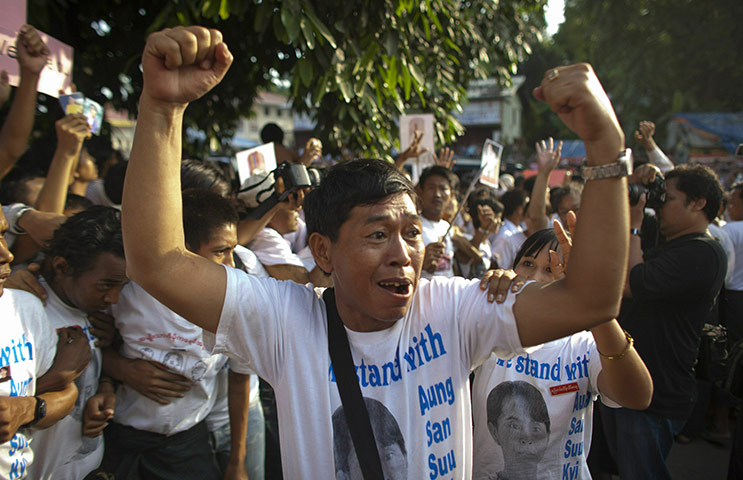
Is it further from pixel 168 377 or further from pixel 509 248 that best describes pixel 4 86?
pixel 509 248

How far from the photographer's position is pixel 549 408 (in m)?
2.02

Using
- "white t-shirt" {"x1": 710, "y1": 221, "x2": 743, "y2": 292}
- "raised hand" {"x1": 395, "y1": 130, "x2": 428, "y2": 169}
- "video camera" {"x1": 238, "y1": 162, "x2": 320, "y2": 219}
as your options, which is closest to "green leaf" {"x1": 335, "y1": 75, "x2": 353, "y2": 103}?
"raised hand" {"x1": 395, "y1": 130, "x2": 428, "y2": 169}

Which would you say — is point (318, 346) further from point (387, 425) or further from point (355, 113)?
point (355, 113)

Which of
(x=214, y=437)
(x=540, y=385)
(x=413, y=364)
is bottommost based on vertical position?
(x=214, y=437)

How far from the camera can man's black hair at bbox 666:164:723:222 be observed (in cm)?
323

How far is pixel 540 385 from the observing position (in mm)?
2035

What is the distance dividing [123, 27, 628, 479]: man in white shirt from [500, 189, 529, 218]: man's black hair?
4.77 meters

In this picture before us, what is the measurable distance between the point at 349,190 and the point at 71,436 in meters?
1.50

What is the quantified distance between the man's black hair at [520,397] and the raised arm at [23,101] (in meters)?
2.41

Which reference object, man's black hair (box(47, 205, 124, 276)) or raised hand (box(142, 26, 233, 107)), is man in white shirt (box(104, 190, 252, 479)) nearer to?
man's black hair (box(47, 205, 124, 276))

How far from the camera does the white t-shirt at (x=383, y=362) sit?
1488 millimetres

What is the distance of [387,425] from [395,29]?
12.9 feet

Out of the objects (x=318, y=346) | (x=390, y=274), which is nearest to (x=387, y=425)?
(x=318, y=346)

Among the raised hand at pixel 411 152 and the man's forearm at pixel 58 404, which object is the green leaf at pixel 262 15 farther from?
the man's forearm at pixel 58 404
